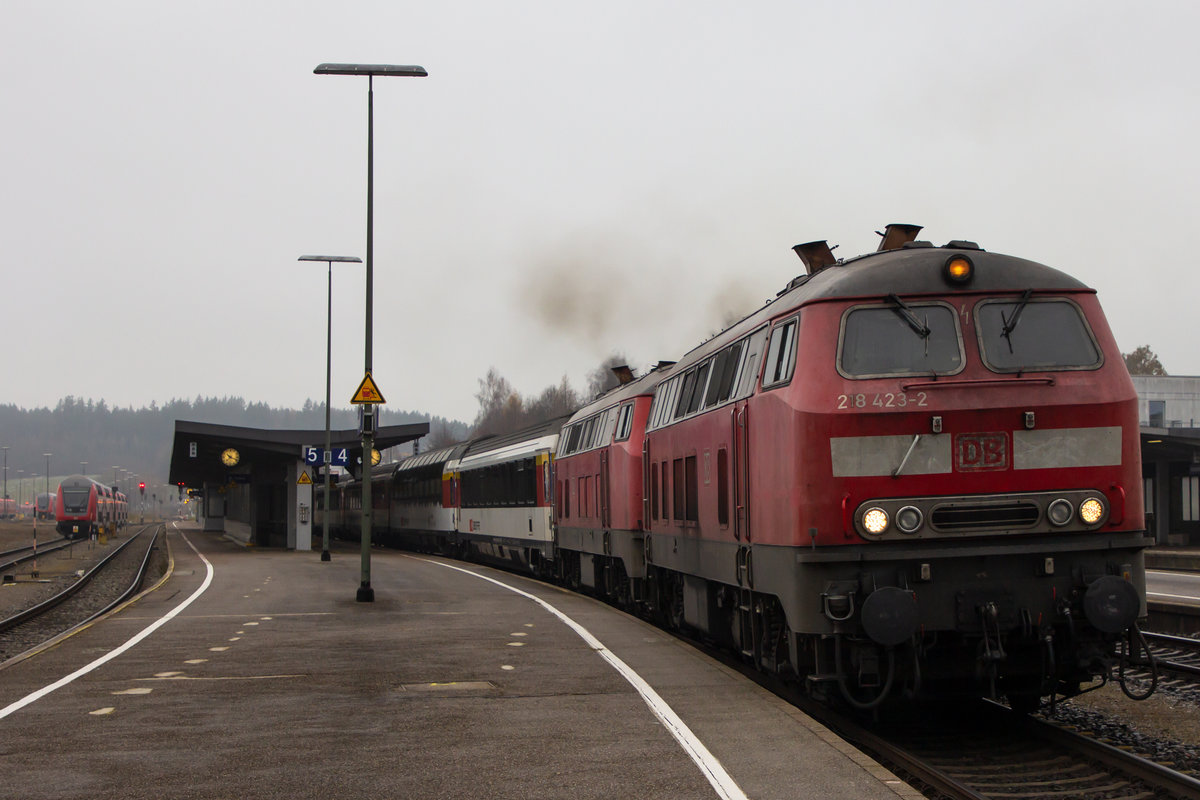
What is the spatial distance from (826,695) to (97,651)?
8.40 metres

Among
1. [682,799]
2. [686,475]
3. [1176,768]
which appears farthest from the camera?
[686,475]

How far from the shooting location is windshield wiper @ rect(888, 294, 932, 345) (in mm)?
9219

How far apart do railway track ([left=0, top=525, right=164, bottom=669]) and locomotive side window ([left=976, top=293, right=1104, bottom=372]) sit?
10.1m

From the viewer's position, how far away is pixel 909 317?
9242 millimetres

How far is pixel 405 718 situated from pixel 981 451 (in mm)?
4679

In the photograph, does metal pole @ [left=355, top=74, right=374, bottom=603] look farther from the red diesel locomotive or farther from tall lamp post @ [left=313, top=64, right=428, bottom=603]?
the red diesel locomotive

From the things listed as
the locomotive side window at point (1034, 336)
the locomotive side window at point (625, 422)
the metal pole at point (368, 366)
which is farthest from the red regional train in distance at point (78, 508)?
the locomotive side window at point (1034, 336)

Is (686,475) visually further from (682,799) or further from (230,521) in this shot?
(230,521)

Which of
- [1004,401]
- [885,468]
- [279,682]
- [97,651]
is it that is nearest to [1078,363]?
[1004,401]

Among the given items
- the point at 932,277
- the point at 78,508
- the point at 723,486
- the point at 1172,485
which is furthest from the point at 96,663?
the point at 78,508

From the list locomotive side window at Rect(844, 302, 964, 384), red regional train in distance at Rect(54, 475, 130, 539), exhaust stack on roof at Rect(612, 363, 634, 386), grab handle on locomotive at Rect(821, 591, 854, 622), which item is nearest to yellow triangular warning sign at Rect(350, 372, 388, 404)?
exhaust stack on roof at Rect(612, 363, 634, 386)

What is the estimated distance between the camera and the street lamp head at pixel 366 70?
70.1 feet

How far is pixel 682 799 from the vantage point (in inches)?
268

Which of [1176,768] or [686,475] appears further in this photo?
[686,475]
